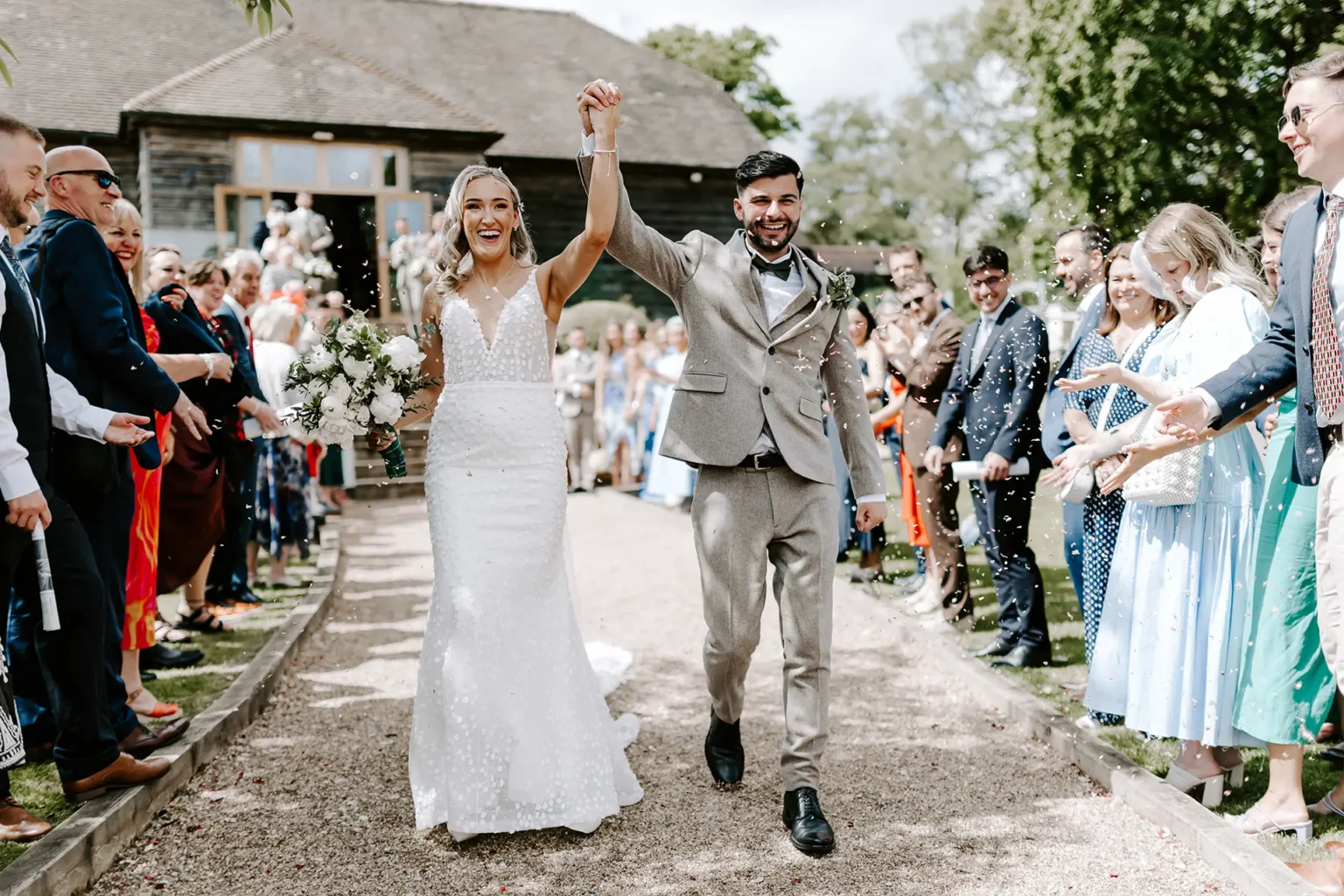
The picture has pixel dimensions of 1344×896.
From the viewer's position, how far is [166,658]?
6742 millimetres

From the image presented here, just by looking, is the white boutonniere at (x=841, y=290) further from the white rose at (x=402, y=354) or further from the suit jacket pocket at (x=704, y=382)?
the white rose at (x=402, y=354)

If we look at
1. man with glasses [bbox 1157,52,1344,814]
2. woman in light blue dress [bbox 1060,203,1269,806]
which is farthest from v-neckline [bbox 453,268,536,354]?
man with glasses [bbox 1157,52,1344,814]

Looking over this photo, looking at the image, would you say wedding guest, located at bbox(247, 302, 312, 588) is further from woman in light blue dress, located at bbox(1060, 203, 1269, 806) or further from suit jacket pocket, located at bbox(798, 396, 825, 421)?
woman in light blue dress, located at bbox(1060, 203, 1269, 806)

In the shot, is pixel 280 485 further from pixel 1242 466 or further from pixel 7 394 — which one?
pixel 1242 466

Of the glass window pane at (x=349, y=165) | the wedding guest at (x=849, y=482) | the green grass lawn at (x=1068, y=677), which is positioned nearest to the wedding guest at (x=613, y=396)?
the green grass lawn at (x=1068, y=677)

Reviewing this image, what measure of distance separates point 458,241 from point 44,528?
1860 millimetres

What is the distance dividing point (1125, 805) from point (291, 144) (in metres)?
22.1

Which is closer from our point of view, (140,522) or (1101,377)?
(1101,377)

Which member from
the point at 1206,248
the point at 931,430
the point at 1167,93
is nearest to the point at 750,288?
the point at 1206,248

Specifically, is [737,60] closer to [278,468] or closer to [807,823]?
[278,468]

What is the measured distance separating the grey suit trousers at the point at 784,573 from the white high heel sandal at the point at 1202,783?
1493 millimetres

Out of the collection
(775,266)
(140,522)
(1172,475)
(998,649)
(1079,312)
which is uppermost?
(775,266)

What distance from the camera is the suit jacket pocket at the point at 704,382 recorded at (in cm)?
436

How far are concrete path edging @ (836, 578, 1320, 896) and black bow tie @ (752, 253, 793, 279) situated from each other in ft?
8.25
